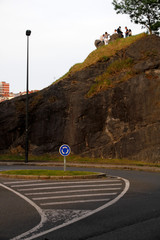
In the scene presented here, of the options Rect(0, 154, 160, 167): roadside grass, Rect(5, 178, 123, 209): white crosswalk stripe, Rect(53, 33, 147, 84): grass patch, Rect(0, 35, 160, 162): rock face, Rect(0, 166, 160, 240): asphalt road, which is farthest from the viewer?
Rect(53, 33, 147, 84): grass patch

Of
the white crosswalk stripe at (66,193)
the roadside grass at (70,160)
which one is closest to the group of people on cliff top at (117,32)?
the roadside grass at (70,160)

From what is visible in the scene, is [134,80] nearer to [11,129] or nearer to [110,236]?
[11,129]

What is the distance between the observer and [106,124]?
106ft

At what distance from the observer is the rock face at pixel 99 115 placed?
2997 cm

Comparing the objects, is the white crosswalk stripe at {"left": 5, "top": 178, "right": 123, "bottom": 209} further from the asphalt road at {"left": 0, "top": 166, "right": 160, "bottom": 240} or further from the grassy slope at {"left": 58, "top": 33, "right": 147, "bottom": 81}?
the grassy slope at {"left": 58, "top": 33, "right": 147, "bottom": 81}

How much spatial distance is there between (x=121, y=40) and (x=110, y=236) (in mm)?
37123

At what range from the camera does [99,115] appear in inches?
1300

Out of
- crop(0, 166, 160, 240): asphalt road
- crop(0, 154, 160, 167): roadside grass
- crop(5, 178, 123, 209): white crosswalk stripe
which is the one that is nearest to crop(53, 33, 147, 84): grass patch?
crop(0, 154, 160, 167): roadside grass

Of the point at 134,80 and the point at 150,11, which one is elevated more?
the point at 150,11

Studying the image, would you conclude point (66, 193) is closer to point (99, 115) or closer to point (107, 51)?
point (99, 115)

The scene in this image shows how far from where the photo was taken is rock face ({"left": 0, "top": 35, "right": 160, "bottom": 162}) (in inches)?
1180

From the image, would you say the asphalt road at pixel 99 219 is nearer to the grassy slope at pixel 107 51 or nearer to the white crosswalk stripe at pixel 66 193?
the white crosswalk stripe at pixel 66 193

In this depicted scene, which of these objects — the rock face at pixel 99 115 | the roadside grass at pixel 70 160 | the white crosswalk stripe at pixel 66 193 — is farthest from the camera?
the rock face at pixel 99 115

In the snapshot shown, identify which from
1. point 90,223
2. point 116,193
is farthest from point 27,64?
point 90,223
